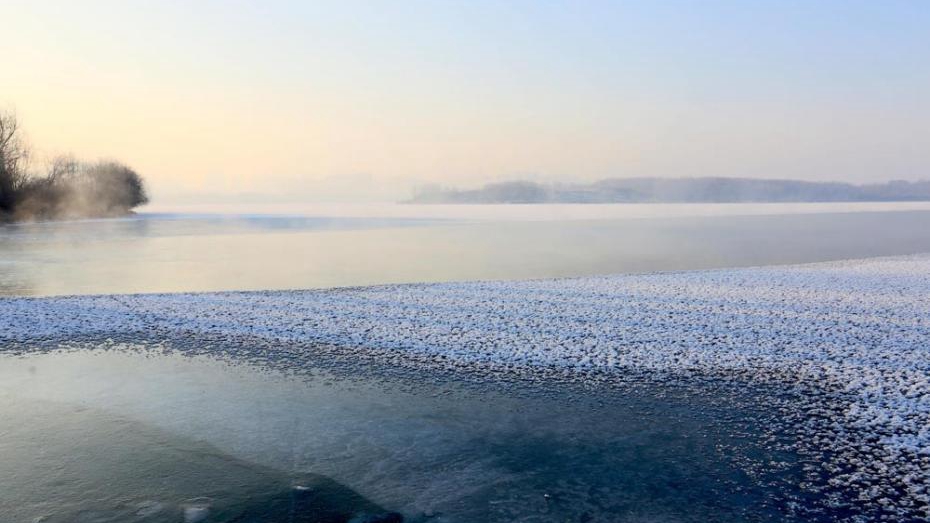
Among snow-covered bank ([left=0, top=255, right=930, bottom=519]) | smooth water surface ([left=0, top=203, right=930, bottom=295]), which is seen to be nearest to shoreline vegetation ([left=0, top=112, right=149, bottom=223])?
smooth water surface ([left=0, top=203, right=930, bottom=295])

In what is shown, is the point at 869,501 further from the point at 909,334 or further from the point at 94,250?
the point at 94,250

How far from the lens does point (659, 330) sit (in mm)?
12516

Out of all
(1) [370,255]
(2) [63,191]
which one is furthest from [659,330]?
(2) [63,191]

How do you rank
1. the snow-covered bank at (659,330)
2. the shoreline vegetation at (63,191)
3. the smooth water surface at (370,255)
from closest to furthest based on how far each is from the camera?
the snow-covered bank at (659,330) → the smooth water surface at (370,255) → the shoreline vegetation at (63,191)

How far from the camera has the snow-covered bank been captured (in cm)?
733

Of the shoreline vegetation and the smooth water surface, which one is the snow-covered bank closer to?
the smooth water surface

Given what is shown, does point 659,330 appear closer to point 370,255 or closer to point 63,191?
point 370,255

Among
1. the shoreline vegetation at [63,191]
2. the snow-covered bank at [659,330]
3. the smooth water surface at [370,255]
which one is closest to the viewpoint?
the snow-covered bank at [659,330]

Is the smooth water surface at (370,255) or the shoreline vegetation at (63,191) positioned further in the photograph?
the shoreline vegetation at (63,191)

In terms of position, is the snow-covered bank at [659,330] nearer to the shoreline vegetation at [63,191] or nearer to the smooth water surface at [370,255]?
the smooth water surface at [370,255]

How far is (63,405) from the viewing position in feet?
26.0

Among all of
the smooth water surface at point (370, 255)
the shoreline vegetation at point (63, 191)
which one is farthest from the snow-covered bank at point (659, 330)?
the shoreline vegetation at point (63, 191)

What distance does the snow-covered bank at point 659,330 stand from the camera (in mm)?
7328

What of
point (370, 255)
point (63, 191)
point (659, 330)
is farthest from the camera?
point (63, 191)
